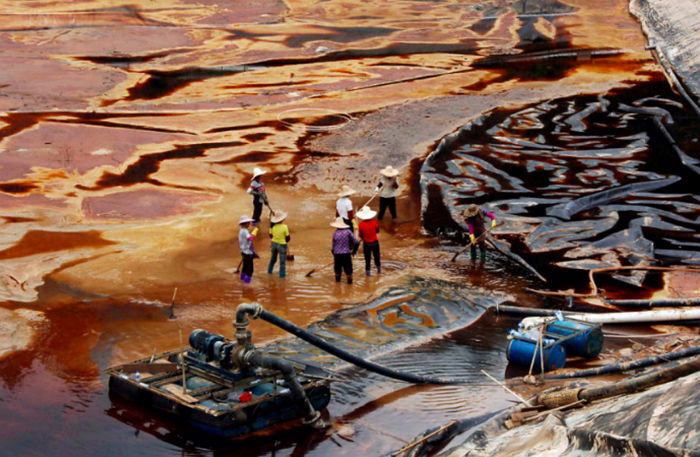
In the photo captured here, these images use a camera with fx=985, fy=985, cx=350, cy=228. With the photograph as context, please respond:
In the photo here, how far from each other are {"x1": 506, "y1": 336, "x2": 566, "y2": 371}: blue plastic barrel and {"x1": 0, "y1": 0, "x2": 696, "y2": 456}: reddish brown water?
35cm

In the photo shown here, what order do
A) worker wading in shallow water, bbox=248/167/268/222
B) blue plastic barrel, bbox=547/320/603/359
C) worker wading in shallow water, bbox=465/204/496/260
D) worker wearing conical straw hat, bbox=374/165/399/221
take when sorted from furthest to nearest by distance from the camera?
worker wearing conical straw hat, bbox=374/165/399/221 → worker wading in shallow water, bbox=248/167/268/222 → worker wading in shallow water, bbox=465/204/496/260 → blue plastic barrel, bbox=547/320/603/359

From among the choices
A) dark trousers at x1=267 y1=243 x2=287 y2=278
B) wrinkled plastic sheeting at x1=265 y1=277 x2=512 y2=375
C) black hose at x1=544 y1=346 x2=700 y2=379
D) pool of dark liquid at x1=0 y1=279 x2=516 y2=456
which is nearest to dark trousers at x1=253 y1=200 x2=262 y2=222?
dark trousers at x1=267 y1=243 x2=287 y2=278

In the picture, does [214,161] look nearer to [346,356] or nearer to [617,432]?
[346,356]

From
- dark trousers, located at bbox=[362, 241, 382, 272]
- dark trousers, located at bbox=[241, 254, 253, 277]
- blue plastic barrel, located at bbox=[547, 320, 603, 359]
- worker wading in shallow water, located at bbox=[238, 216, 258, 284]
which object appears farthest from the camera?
dark trousers, located at bbox=[362, 241, 382, 272]

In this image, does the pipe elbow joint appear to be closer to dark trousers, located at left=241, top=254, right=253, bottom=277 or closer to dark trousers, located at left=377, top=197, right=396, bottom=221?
dark trousers, located at left=241, top=254, right=253, bottom=277

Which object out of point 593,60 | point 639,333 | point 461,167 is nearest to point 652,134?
point 461,167

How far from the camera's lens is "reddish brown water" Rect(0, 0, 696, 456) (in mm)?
13172

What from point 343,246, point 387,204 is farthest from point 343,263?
point 387,204

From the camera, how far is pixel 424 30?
45.9 metres

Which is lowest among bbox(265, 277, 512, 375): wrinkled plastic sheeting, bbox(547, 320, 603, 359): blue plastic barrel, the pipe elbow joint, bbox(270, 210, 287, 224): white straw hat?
bbox(265, 277, 512, 375): wrinkled plastic sheeting

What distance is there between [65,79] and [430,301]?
21.9 meters

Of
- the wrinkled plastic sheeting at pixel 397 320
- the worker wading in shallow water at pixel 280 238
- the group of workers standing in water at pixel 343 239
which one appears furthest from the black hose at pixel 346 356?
the worker wading in shallow water at pixel 280 238

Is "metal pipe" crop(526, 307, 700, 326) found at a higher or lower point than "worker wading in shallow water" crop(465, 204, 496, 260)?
lower

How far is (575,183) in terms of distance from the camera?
24.4 m
